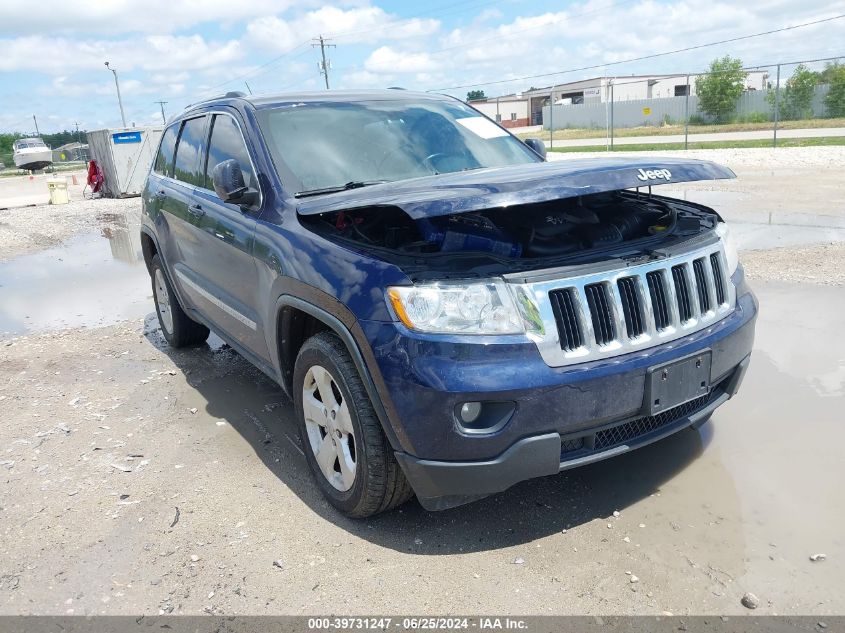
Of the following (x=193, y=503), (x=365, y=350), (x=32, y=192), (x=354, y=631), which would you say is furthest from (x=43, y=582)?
(x=32, y=192)

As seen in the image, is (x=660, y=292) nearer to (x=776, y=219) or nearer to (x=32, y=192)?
(x=776, y=219)

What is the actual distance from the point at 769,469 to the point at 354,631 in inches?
83.4

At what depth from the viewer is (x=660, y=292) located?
9.45 ft

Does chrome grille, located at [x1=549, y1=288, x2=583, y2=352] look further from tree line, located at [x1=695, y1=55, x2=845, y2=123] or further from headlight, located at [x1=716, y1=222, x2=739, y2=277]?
tree line, located at [x1=695, y1=55, x2=845, y2=123]

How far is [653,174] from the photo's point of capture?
2846 millimetres

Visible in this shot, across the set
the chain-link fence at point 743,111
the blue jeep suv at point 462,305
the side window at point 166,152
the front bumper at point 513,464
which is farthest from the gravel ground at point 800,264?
the chain-link fence at point 743,111

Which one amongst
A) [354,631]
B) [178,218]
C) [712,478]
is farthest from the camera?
[178,218]

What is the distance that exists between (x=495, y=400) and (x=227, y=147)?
2.57 meters

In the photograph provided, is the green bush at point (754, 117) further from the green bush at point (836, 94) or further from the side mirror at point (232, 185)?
the side mirror at point (232, 185)

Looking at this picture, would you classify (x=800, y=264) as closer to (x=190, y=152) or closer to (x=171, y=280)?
(x=190, y=152)

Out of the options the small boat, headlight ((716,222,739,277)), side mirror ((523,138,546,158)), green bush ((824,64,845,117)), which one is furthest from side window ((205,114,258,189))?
the small boat

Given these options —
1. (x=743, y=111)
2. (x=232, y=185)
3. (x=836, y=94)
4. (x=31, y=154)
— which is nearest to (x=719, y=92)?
(x=743, y=111)

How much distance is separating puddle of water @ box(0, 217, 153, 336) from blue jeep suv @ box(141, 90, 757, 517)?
4209 mm

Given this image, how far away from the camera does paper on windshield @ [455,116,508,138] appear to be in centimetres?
445
